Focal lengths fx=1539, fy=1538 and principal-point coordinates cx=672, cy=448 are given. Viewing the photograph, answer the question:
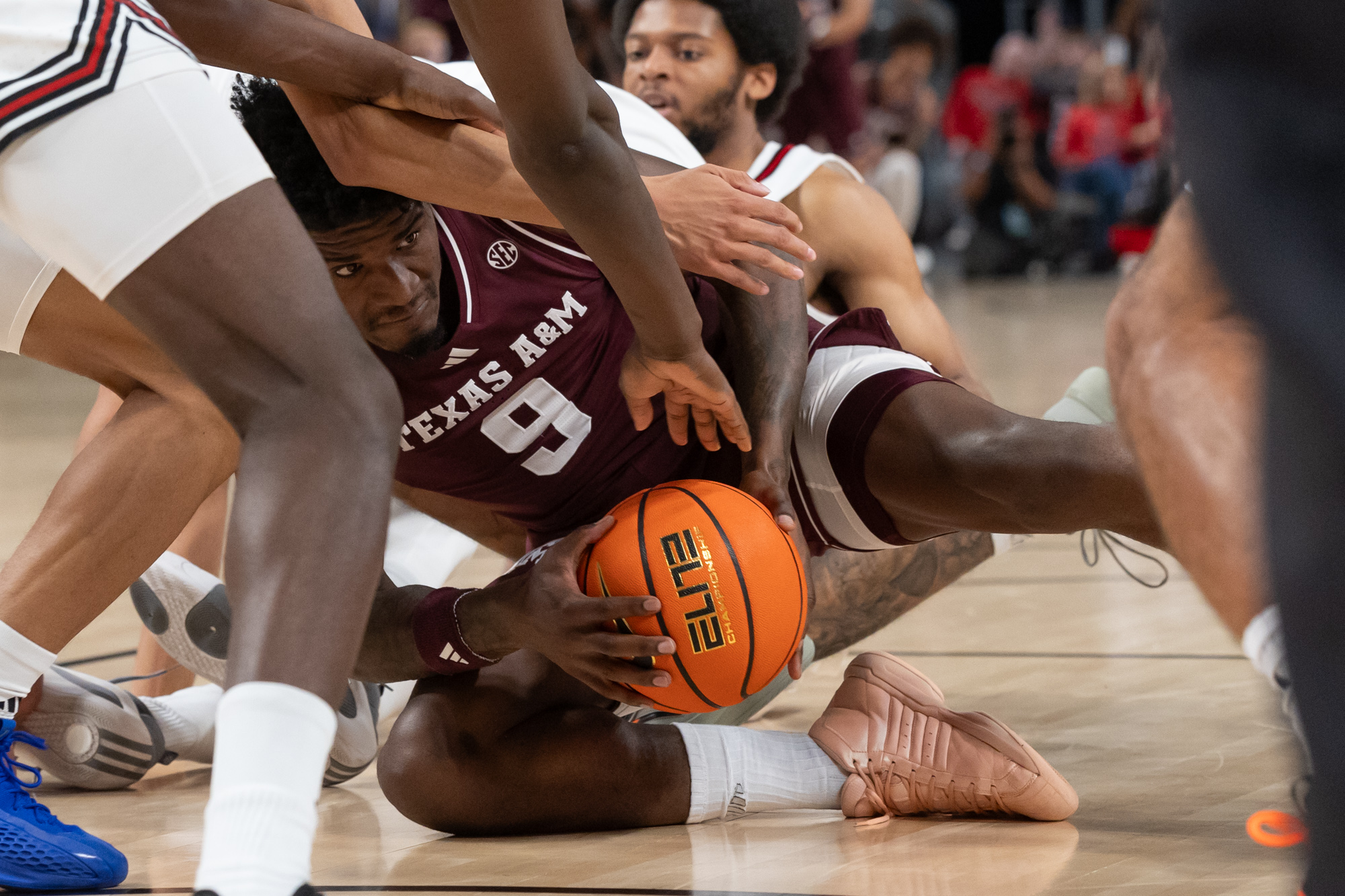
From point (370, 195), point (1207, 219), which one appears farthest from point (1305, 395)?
point (370, 195)

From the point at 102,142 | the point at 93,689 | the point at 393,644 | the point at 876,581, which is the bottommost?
the point at 876,581

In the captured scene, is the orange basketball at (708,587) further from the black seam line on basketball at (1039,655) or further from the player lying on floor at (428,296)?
the black seam line on basketball at (1039,655)

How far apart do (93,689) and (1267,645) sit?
2017mm

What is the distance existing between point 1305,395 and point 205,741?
7.10ft

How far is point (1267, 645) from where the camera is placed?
4.26 ft

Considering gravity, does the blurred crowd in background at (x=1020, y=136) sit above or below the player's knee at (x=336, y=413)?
below

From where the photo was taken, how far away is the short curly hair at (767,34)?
4094 millimetres

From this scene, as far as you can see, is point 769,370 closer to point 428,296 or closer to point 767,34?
point 428,296

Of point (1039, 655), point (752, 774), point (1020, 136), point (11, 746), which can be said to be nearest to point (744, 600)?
point (752, 774)

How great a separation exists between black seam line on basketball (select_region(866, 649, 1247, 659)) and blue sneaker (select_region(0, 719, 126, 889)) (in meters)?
1.60

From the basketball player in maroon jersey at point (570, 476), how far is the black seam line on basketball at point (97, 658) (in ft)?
3.99

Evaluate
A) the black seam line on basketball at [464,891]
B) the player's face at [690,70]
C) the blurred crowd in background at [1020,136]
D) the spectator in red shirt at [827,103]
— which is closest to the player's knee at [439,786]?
the black seam line on basketball at [464,891]

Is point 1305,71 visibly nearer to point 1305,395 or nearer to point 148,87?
point 1305,395

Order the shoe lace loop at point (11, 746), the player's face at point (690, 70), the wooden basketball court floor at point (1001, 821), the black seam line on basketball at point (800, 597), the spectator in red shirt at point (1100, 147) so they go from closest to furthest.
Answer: the wooden basketball court floor at point (1001, 821) → the shoe lace loop at point (11, 746) → the black seam line on basketball at point (800, 597) → the player's face at point (690, 70) → the spectator in red shirt at point (1100, 147)
